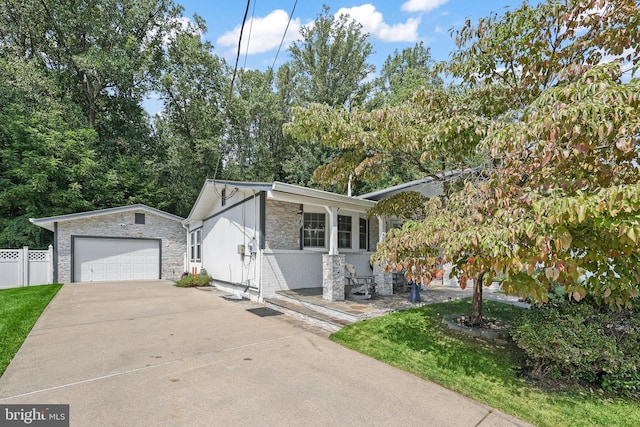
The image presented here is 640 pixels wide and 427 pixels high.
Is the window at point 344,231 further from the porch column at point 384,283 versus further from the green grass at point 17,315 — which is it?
the green grass at point 17,315

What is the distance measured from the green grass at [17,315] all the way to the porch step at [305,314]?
4722 mm

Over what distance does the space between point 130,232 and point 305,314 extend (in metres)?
12.1

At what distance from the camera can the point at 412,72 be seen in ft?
70.7

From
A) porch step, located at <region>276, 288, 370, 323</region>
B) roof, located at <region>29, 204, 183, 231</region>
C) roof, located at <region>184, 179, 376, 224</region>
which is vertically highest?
roof, located at <region>184, 179, 376, 224</region>

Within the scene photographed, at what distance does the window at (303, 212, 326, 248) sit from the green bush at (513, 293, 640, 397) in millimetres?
6531

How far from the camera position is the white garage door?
14.0 metres

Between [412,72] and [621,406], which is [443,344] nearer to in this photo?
[621,406]

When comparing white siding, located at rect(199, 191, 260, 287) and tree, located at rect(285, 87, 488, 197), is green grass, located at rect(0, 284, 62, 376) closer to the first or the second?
white siding, located at rect(199, 191, 260, 287)

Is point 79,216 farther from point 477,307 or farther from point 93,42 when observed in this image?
point 477,307

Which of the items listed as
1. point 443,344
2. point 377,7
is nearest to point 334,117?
point 377,7

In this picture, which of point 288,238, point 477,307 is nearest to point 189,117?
point 288,238

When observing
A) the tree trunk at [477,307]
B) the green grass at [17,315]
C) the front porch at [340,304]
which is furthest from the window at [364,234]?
the green grass at [17,315]

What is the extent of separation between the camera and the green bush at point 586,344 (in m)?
3.65

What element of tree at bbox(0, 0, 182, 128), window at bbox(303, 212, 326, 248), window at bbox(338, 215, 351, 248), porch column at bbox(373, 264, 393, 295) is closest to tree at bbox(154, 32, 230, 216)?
tree at bbox(0, 0, 182, 128)
